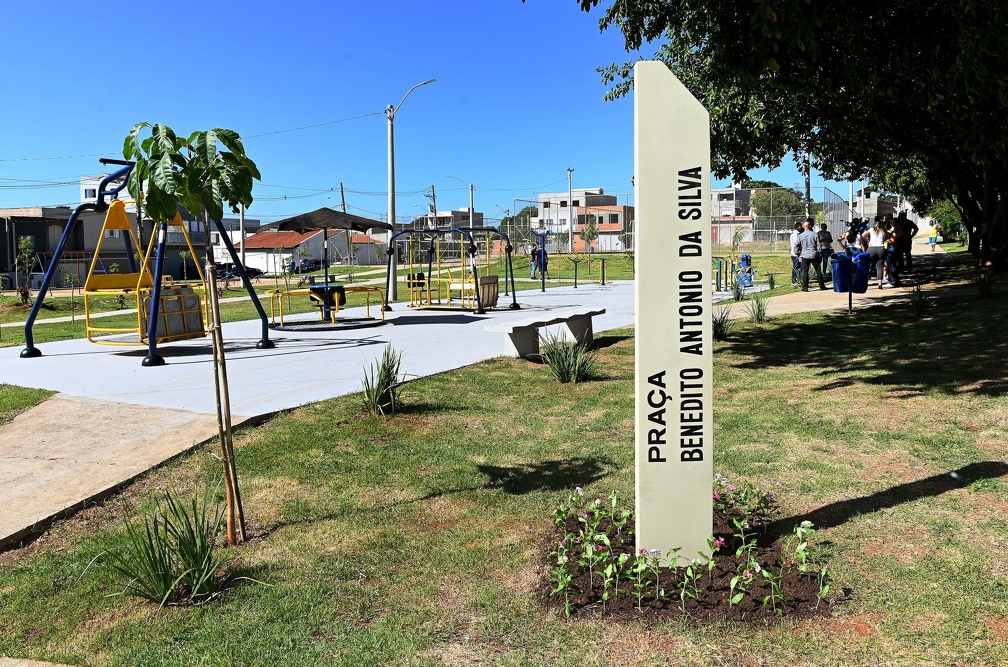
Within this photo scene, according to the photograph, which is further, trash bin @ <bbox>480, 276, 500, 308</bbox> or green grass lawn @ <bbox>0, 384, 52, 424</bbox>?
trash bin @ <bbox>480, 276, 500, 308</bbox>

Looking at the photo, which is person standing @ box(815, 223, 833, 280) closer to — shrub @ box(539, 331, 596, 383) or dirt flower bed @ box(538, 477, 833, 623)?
shrub @ box(539, 331, 596, 383)

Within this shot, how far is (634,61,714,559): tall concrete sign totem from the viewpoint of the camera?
3496mm

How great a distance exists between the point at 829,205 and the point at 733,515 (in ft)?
99.7

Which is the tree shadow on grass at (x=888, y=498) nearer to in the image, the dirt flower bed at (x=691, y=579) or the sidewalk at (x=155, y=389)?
the dirt flower bed at (x=691, y=579)

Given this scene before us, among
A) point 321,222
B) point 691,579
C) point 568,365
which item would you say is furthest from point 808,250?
point 691,579

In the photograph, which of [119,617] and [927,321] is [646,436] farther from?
[927,321]

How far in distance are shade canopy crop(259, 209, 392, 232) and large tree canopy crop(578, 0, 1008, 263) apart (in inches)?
217

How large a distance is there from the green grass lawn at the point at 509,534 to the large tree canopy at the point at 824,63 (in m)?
3.38

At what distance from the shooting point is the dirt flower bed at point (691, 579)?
3.45m

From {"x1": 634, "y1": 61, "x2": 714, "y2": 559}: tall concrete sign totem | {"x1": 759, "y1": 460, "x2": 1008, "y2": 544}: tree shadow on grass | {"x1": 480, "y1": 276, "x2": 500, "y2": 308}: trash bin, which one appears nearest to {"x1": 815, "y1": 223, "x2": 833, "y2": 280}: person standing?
{"x1": 480, "y1": 276, "x2": 500, "y2": 308}: trash bin

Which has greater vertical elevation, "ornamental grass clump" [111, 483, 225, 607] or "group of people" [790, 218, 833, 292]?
"group of people" [790, 218, 833, 292]

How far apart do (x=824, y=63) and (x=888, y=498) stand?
7213mm

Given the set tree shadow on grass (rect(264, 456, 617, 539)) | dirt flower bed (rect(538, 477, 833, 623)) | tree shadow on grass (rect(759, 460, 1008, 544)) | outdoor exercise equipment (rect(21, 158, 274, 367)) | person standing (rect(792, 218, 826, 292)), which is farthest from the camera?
person standing (rect(792, 218, 826, 292))

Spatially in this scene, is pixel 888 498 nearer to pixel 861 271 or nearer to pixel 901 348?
pixel 901 348
